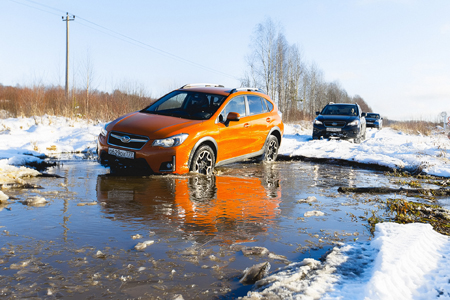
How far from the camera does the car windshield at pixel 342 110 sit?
18688 millimetres

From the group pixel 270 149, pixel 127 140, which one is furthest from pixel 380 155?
pixel 127 140

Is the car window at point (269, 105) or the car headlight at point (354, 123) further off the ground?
the car window at point (269, 105)

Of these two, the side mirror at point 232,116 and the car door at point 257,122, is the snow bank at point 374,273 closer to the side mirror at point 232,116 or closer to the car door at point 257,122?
the side mirror at point 232,116

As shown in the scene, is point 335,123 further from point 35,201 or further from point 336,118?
point 35,201

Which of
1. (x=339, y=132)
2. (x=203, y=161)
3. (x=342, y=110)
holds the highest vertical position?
(x=342, y=110)

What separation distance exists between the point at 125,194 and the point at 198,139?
6.57 feet

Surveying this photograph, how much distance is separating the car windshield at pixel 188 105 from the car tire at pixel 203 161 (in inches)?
27.2

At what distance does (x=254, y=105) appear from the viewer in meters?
9.62

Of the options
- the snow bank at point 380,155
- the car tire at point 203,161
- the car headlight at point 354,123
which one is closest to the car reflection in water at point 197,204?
the car tire at point 203,161

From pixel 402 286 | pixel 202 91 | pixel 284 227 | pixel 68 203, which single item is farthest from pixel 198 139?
pixel 402 286

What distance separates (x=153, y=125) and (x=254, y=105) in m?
2.99

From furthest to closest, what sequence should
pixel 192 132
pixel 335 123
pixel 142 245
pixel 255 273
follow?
pixel 335 123
pixel 192 132
pixel 142 245
pixel 255 273

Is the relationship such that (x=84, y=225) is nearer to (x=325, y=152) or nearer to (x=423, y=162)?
(x=423, y=162)

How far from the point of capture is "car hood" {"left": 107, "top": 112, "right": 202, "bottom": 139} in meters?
7.29
